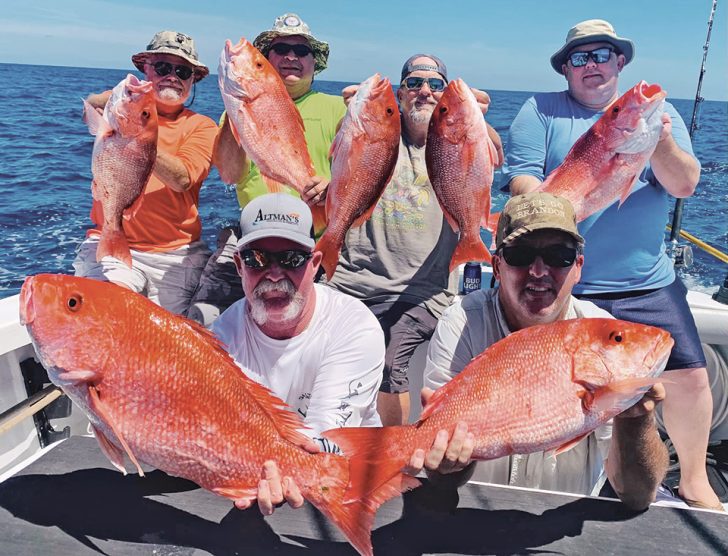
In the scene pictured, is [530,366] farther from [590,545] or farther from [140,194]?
[140,194]

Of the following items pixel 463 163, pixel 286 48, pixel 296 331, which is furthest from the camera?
pixel 286 48

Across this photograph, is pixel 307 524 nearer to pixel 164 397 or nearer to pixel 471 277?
pixel 164 397

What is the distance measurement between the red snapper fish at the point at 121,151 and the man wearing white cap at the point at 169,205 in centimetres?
61

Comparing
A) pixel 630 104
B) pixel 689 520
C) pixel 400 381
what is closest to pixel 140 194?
pixel 400 381

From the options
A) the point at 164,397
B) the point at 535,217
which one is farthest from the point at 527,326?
the point at 164,397

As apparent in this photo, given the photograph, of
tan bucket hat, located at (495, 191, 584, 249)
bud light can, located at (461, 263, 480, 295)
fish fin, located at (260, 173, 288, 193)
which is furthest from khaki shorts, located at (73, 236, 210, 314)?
tan bucket hat, located at (495, 191, 584, 249)

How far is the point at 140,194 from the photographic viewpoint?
3186 mm

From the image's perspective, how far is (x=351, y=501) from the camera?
1.89 meters

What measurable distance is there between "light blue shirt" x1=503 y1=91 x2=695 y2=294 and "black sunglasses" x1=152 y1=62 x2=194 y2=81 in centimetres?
215

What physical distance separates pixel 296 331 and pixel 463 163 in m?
1.11

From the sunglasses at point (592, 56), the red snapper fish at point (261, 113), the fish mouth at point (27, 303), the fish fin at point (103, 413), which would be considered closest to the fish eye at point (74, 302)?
the fish mouth at point (27, 303)

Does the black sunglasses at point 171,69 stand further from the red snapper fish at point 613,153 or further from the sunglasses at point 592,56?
the red snapper fish at point 613,153

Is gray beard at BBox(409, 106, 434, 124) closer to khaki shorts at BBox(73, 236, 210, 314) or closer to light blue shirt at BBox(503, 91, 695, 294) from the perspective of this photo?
light blue shirt at BBox(503, 91, 695, 294)

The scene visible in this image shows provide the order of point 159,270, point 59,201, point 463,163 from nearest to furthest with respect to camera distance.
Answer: point 463,163, point 159,270, point 59,201
